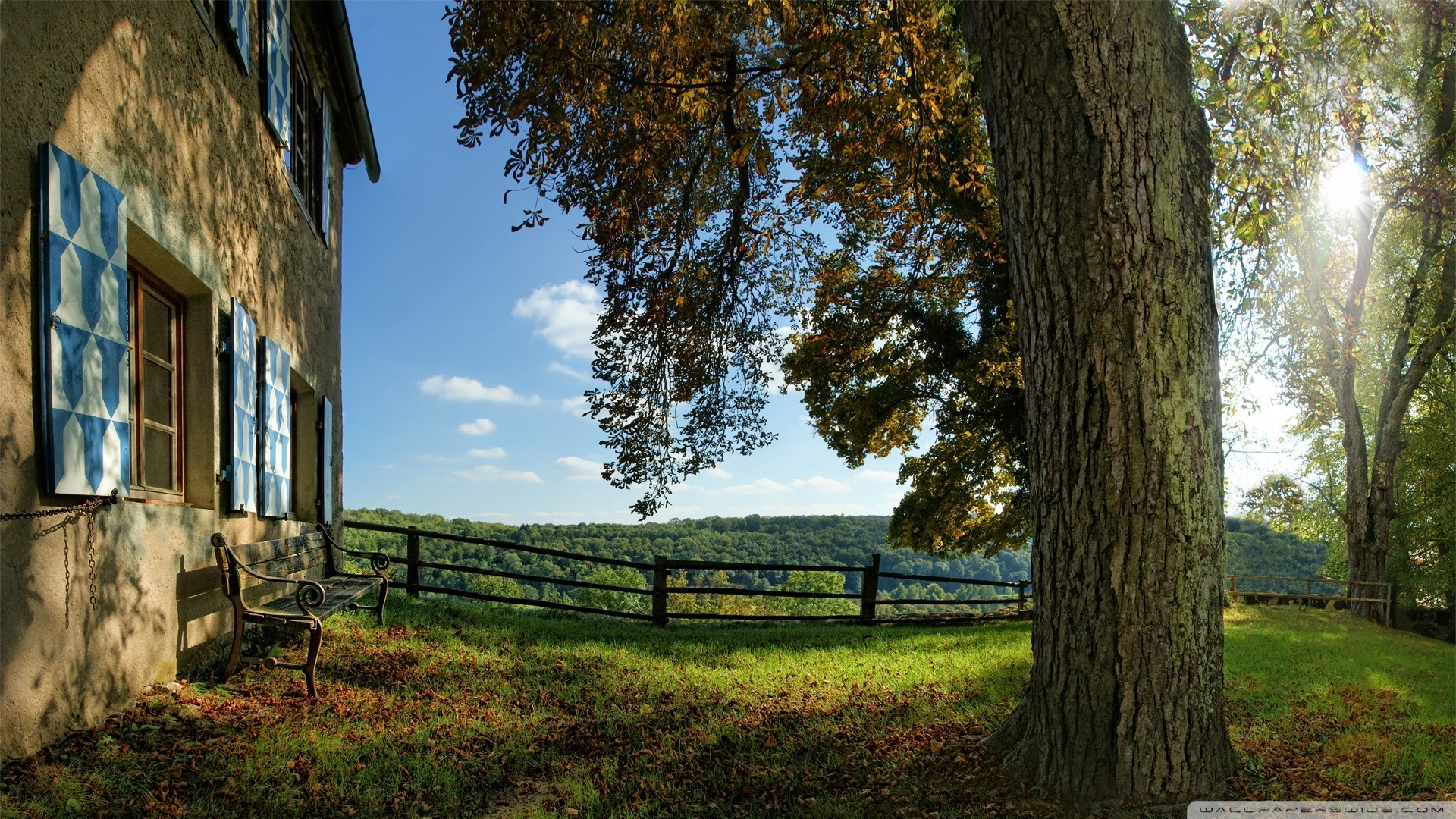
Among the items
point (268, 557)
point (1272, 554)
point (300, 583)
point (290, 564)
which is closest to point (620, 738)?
point (300, 583)

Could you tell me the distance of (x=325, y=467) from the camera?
340 inches

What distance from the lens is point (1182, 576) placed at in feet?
11.4

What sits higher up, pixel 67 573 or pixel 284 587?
pixel 67 573

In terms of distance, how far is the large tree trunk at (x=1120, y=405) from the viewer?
11.3ft

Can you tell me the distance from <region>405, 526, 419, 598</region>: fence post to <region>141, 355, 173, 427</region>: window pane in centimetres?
530

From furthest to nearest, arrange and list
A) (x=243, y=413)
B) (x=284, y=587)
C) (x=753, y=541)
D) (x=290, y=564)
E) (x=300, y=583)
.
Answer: (x=753, y=541), (x=284, y=587), (x=290, y=564), (x=243, y=413), (x=300, y=583)

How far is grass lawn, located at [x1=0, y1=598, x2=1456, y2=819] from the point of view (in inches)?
139

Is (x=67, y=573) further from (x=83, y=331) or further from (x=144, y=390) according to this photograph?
(x=144, y=390)

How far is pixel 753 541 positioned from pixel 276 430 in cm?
2136

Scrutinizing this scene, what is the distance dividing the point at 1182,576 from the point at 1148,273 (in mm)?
1389

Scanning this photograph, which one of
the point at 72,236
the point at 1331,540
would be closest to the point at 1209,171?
the point at 72,236

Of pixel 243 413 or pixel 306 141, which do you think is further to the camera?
pixel 306 141

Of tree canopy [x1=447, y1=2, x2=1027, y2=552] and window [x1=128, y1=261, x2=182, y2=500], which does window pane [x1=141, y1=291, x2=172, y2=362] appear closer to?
A: window [x1=128, y1=261, x2=182, y2=500]

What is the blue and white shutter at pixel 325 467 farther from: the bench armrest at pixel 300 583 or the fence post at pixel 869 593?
the fence post at pixel 869 593
